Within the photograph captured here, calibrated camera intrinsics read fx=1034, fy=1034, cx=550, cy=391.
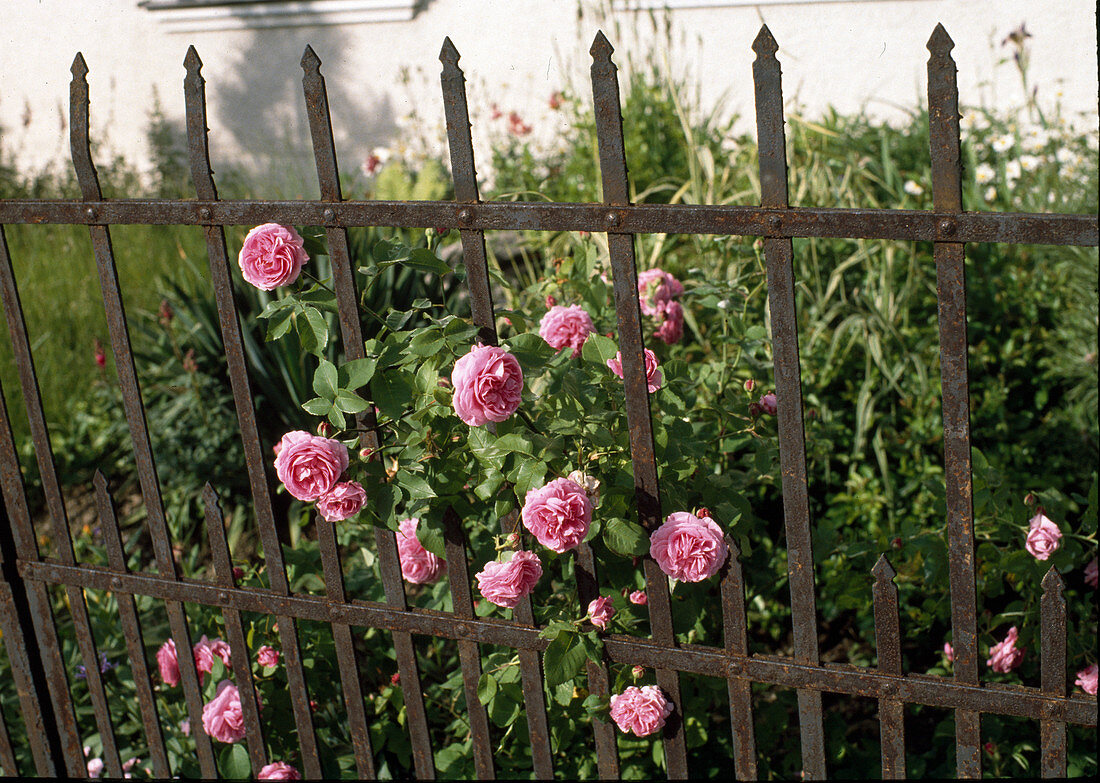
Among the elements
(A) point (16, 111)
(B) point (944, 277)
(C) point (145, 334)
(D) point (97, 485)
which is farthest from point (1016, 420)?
(A) point (16, 111)

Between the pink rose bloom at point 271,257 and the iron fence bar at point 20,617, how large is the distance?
78cm

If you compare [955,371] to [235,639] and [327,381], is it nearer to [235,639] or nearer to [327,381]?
[327,381]

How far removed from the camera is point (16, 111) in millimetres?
7391

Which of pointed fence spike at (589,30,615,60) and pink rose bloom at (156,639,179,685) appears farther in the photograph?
pink rose bloom at (156,639,179,685)

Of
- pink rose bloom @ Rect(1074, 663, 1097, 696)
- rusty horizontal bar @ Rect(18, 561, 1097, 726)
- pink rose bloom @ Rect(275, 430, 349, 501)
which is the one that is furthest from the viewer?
pink rose bloom @ Rect(1074, 663, 1097, 696)

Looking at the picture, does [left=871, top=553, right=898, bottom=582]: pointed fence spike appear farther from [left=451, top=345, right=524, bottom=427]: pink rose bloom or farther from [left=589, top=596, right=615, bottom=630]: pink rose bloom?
[left=451, top=345, right=524, bottom=427]: pink rose bloom

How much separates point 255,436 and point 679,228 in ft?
2.60

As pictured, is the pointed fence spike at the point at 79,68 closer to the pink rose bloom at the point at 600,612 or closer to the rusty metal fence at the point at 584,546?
the rusty metal fence at the point at 584,546

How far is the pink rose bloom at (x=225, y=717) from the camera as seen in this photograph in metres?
1.90

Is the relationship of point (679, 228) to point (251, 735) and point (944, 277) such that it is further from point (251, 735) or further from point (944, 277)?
point (251, 735)

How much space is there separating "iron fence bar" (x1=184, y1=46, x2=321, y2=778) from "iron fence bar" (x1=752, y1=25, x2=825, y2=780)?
Result: 2.57 feet

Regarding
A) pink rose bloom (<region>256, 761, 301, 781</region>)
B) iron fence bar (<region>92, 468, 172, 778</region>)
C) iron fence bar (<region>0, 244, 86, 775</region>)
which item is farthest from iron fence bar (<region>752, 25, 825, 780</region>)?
iron fence bar (<region>0, 244, 86, 775</region>)

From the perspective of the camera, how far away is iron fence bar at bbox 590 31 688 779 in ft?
4.15

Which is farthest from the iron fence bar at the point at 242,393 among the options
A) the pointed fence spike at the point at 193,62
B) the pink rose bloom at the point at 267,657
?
the pink rose bloom at the point at 267,657
